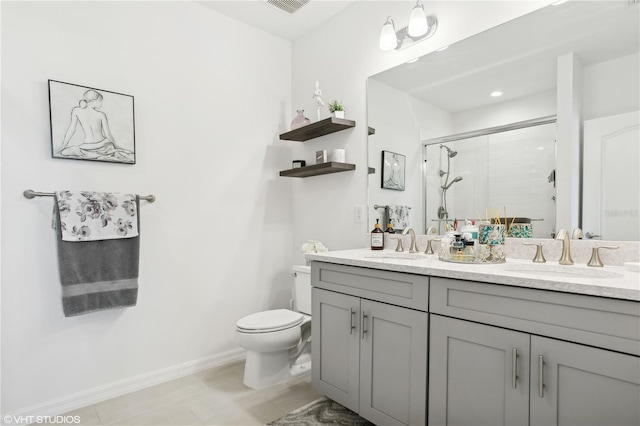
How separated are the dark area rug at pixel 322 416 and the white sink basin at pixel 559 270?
1060mm

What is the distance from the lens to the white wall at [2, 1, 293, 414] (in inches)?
72.6

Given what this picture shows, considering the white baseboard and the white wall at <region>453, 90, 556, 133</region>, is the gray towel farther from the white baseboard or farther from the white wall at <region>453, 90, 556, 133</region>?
the white wall at <region>453, 90, 556, 133</region>

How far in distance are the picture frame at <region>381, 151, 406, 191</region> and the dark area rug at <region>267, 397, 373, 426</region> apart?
52.0 inches

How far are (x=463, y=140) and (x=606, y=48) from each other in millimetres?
681

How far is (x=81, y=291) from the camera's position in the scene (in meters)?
1.94

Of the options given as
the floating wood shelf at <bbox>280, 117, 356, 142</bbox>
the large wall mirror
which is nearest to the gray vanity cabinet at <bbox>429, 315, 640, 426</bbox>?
the large wall mirror

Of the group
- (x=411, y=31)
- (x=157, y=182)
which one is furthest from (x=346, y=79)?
(x=157, y=182)

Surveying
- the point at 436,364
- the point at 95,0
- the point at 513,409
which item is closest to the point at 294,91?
the point at 95,0

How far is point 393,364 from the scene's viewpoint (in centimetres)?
153

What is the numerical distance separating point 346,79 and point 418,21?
705 millimetres

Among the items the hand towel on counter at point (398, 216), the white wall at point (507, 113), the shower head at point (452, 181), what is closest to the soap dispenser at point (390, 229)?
the hand towel on counter at point (398, 216)

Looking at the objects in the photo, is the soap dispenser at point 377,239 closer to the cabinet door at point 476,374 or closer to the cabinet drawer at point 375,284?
the cabinet drawer at point 375,284

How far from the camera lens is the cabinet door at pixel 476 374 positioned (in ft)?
3.80

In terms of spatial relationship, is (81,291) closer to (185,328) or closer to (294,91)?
(185,328)
